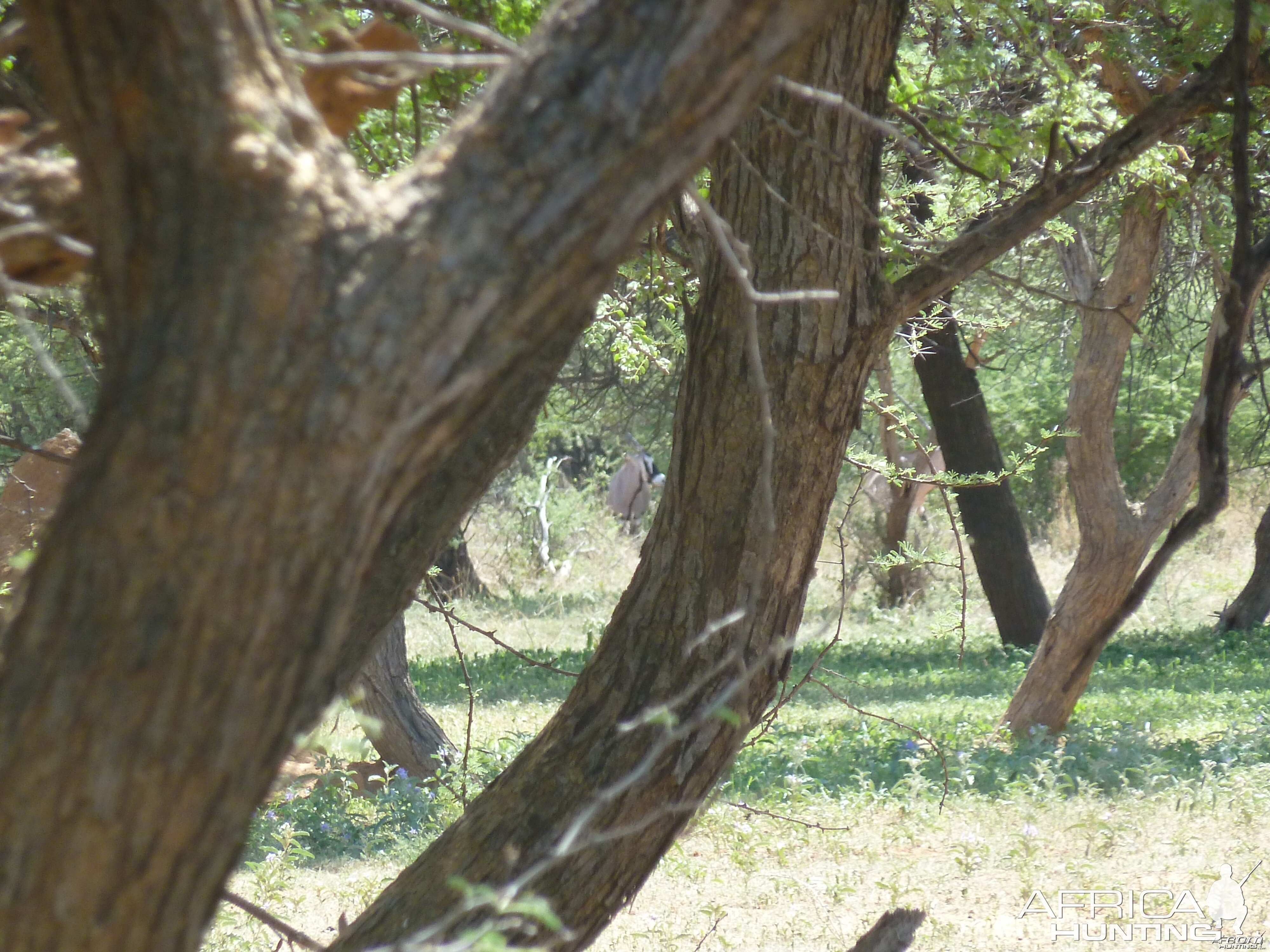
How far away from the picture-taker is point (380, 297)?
90 centimetres

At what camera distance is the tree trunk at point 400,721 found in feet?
21.1

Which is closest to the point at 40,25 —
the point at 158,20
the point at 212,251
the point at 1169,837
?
the point at 158,20

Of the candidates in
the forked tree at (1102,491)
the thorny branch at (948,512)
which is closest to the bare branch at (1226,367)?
the thorny branch at (948,512)

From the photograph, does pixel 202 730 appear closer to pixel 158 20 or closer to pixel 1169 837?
pixel 158 20

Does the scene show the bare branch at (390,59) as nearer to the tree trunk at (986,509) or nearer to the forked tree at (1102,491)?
the forked tree at (1102,491)

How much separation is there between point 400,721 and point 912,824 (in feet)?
9.82

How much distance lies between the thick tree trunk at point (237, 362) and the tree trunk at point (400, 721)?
551 centimetres

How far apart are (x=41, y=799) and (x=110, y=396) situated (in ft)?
1.05

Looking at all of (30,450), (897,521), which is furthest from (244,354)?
(897,521)

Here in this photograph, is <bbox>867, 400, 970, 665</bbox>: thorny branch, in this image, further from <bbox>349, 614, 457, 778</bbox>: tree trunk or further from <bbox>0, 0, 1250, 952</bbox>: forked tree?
<bbox>349, 614, 457, 778</bbox>: tree trunk

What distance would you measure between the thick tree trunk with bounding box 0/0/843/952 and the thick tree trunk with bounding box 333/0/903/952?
1170 mm

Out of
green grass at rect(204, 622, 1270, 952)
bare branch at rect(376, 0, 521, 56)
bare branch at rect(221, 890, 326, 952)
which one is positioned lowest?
green grass at rect(204, 622, 1270, 952)

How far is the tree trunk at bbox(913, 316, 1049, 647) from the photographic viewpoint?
413 inches
